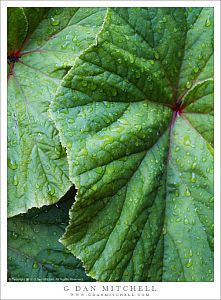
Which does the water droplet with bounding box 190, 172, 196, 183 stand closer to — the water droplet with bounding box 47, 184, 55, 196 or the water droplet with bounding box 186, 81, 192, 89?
the water droplet with bounding box 186, 81, 192, 89

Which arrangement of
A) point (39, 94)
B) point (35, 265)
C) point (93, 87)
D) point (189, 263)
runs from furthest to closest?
1. point (35, 265)
2. point (39, 94)
3. point (189, 263)
4. point (93, 87)

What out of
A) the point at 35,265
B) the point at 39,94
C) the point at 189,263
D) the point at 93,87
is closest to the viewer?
the point at 93,87

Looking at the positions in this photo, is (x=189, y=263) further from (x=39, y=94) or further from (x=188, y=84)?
(x=39, y=94)

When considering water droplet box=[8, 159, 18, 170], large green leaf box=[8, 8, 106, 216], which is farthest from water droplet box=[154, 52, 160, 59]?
water droplet box=[8, 159, 18, 170]

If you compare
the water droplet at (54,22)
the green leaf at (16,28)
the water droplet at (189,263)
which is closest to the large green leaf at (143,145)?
the water droplet at (189,263)

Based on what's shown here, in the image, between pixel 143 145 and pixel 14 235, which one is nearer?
pixel 143 145

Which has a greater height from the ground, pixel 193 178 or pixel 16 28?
pixel 16 28

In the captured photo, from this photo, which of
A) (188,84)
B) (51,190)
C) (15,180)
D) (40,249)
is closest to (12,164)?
(15,180)

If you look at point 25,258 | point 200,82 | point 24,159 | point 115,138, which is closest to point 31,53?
point 24,159
